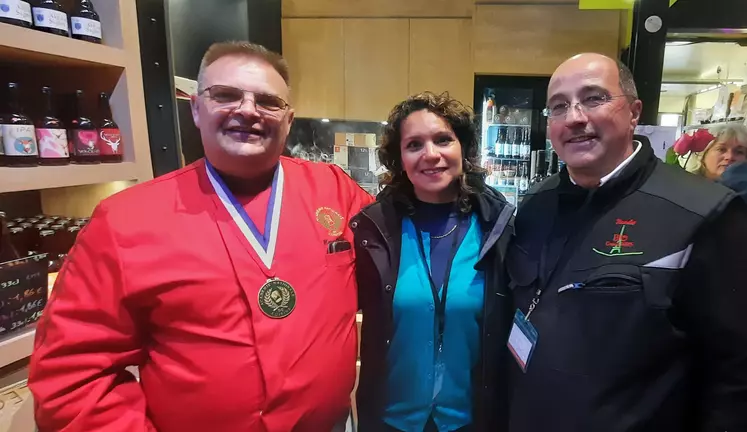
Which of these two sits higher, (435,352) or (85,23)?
(85,23)

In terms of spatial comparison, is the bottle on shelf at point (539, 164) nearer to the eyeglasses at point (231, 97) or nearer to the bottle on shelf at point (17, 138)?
the eyeglasses at point (231, 97)

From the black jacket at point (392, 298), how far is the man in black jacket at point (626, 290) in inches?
5.1

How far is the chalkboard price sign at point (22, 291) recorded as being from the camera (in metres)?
1.16

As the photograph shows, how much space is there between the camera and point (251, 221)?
3.93 ft

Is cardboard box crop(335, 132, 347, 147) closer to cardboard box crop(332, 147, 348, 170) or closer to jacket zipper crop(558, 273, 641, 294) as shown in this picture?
cardboard box crop(332, 147, 348, 170)

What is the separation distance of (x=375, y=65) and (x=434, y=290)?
8.08 ft

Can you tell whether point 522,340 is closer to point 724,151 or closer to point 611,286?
point 611,286

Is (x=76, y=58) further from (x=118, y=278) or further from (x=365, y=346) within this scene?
(x=365, y=346)

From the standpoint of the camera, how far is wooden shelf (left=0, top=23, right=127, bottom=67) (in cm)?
121

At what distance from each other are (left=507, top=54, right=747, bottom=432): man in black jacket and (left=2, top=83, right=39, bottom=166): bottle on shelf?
4.78 feet

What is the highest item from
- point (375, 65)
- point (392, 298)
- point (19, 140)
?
point (375, 65)

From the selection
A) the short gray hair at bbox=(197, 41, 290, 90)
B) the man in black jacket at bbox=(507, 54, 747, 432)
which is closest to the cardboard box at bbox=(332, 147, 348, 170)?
the short gray hair at bbox=(197, 41, 290, 90)

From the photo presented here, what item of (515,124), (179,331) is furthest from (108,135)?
(515,124)

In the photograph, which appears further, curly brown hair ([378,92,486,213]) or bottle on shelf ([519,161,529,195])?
bottle on shelf ([519,161,529,195])
